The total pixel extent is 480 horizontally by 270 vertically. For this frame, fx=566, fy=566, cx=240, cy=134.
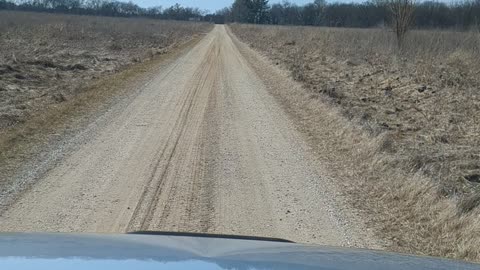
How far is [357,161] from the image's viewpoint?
7875mm

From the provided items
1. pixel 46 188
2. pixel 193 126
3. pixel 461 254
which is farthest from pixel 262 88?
pixel 461 254

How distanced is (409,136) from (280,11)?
122m

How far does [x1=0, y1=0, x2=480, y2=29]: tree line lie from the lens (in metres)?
Answer: 53.5

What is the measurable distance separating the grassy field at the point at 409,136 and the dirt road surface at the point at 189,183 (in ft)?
1.66

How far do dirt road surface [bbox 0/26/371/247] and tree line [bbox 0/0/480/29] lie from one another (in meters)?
41.7

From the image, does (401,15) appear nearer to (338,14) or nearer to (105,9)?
(338,14)

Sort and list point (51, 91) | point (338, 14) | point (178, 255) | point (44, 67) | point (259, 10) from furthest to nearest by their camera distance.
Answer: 1. point (259, 10)
2. point (338, 14)
3. point (44, 67)
4. point (51, 91)
5. point (178, 255)

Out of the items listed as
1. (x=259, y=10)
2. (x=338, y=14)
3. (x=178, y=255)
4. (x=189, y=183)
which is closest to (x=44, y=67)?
(x=189, y=183)

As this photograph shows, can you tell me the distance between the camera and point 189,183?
6723 millimetres

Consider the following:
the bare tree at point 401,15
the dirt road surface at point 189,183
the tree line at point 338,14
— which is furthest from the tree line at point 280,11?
the dirt road surface at point 189,183

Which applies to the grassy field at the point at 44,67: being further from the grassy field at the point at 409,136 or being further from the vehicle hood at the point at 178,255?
the vehicle hood at the point at 178,255

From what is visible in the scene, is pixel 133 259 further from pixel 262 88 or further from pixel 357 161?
pixel 262 88

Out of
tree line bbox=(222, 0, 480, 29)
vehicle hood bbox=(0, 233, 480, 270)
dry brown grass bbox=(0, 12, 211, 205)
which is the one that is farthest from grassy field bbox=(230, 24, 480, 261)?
tree line bbox=(222, 0, 480, 29)

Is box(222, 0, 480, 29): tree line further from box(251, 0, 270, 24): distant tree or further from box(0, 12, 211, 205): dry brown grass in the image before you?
box(0, 12, 211, 205): dry brown grass
